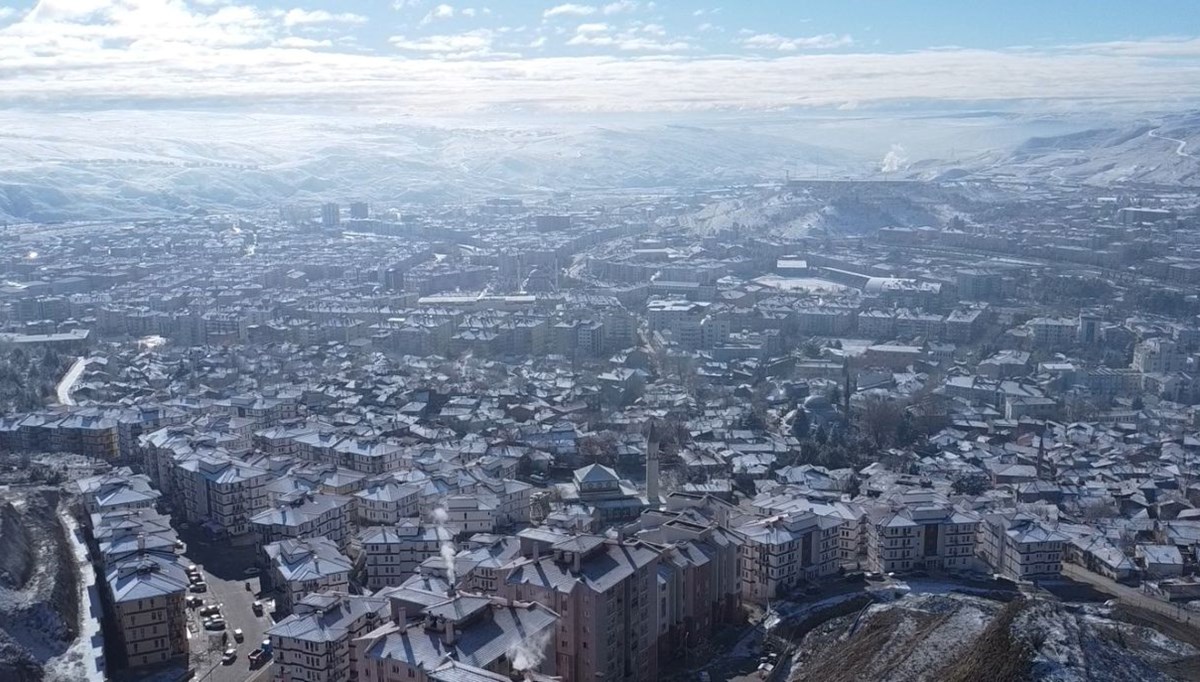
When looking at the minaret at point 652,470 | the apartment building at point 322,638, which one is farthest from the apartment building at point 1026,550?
the apartment building at point 322,638

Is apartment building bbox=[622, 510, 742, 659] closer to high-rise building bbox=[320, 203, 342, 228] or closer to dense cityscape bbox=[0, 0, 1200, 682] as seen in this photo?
dense cityscape bbox=[0, 0, 1200, 682]

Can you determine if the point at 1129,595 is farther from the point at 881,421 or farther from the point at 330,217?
the point at 330,217

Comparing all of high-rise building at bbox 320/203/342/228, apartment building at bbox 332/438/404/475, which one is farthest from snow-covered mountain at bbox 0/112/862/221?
apartment building at bbox 332/438/404/475

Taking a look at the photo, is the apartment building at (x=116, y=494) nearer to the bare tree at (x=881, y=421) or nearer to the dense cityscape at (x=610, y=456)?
the dense cityscape at (x=610, y=456)

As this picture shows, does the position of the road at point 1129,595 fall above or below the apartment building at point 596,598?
below

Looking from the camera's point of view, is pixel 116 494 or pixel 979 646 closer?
pixel 979 646

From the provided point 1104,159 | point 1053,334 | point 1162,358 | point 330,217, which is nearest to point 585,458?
point 1162,358
